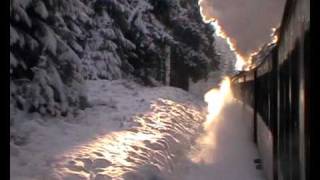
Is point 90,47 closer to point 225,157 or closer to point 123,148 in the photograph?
point 225,157

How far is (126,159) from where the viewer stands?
895cm

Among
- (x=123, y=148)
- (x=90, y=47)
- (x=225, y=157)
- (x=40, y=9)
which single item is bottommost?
(x=225, y=157)

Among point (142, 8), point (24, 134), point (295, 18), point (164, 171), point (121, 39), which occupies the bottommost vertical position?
point (164, 171)

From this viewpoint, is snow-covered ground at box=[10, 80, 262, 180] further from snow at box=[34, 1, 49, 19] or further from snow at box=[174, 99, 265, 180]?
snow at box=[34, 1, 49, 19]

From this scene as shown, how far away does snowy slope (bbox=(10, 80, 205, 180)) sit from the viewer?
741 centimetres

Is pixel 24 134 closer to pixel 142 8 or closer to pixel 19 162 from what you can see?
pixel 19 162

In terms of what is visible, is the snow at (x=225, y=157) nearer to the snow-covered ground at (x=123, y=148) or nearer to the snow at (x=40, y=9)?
the snow-covered ground at (x=123, y=148)

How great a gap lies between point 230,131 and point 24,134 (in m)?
11.5

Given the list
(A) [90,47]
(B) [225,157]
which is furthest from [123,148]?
(A) [90,47]

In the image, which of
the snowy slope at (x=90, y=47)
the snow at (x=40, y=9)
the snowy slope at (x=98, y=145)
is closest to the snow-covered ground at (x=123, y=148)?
the snowy slope at (x=98, y=145)

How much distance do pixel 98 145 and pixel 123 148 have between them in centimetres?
64

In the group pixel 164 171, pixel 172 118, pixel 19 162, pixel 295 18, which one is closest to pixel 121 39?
pixel 172 118

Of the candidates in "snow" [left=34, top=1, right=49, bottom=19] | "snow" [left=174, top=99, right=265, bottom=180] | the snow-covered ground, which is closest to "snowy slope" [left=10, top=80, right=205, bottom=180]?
the snow-covered ground

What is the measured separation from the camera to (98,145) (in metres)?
9.23
